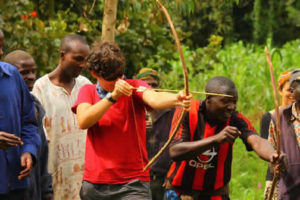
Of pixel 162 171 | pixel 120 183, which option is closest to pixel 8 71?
pixel 120 183

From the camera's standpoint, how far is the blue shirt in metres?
4.47

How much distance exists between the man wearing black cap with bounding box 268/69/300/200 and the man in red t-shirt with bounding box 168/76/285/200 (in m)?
0.48

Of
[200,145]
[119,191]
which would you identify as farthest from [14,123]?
[200,145]

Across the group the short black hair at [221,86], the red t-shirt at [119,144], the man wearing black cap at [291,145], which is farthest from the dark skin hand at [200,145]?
the man wearing black cap at [291,145]

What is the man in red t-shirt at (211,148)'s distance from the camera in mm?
4852

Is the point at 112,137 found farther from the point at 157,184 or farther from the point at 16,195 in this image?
the point at 157,184

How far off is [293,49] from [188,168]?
1249cm

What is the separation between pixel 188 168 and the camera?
5.00 meters

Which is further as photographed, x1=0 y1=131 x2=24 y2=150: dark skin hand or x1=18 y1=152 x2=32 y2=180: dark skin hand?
x1=18 y1=152 x2=32 y2=180: dark skin hand

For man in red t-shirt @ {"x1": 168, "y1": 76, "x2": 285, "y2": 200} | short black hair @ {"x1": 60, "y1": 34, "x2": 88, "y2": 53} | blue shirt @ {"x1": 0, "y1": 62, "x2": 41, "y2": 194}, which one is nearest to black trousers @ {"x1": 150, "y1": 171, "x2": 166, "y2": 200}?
man in red t-shirt @ {"x1": 168, "y1": 76, "x2": 285, "y2": 200}

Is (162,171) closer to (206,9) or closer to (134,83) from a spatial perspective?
(134,83)

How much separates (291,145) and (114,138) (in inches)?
62.3

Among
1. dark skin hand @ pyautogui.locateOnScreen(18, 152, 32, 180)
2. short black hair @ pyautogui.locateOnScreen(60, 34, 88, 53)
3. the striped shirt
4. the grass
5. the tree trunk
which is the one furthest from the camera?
the grass

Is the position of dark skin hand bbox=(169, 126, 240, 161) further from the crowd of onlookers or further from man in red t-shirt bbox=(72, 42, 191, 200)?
man in red t-shirt bbox=(72, 42, 191, 200)
